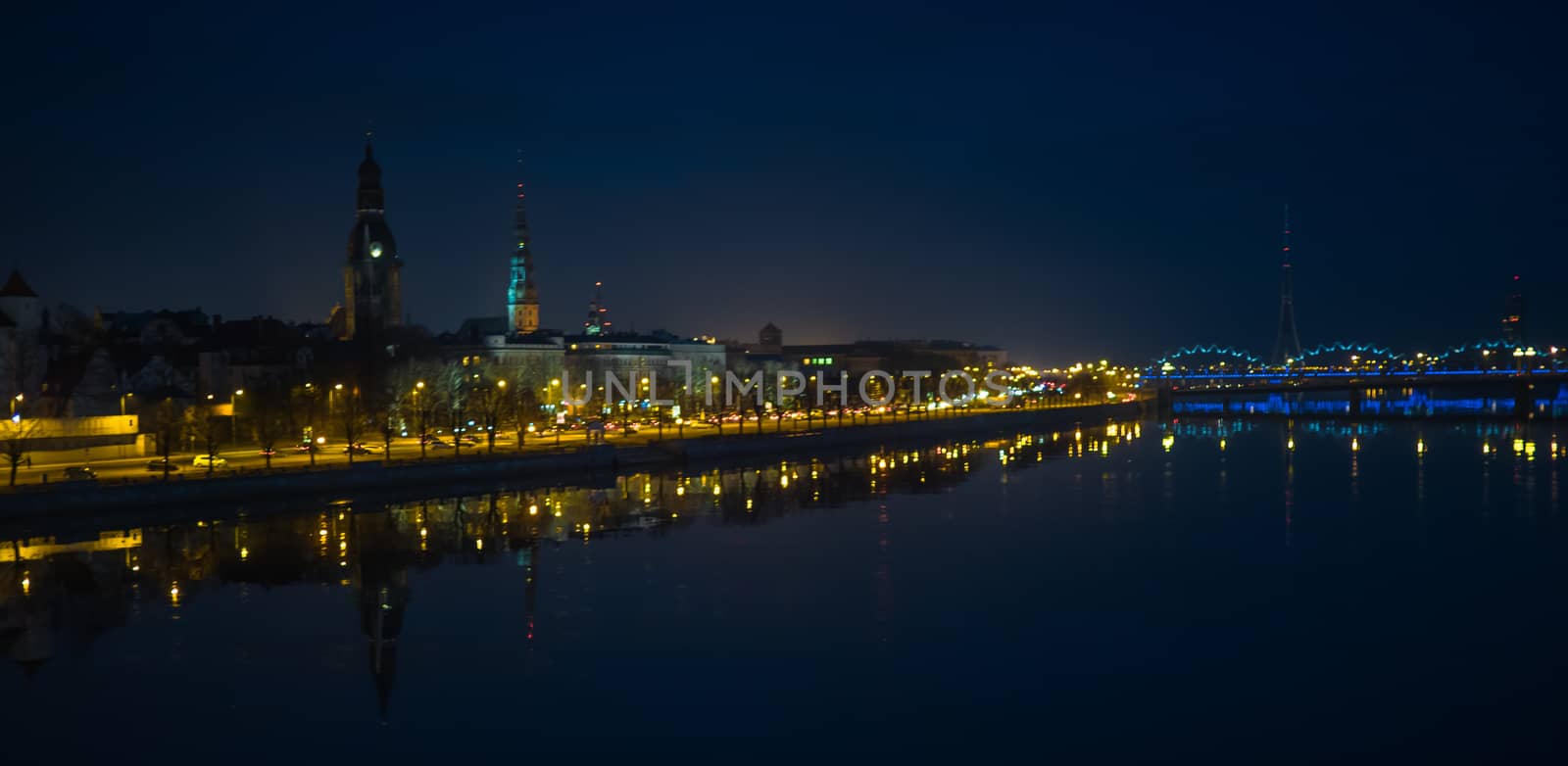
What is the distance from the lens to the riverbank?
20234mm

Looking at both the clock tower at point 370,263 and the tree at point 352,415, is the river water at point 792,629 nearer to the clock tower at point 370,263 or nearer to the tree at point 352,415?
the tree at point 352,415

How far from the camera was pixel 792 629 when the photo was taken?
13.6m

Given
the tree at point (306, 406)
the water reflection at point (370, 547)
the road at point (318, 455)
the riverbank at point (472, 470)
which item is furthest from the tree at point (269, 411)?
the water reflection at point (370, 547)

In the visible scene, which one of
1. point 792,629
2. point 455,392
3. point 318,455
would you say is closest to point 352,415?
point 318,455

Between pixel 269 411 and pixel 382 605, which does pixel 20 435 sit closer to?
pixel 269 411

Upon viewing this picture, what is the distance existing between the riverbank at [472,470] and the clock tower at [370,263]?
2394 cm

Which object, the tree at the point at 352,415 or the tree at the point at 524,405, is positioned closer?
the tree at the point at 352,415

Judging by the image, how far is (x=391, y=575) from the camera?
16422 millimetres

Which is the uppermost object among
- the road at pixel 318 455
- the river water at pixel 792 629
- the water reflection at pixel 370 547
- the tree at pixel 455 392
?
the tree at pixel 455 392

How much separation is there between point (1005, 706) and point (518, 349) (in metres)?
48.8

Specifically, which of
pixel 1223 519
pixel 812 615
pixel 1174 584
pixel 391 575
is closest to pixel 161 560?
pixel 391 575

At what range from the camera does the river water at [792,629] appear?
10.4m

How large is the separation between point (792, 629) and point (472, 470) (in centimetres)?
1480

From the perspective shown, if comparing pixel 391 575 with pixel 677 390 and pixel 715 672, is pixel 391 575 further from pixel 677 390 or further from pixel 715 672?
pixel 677 390
